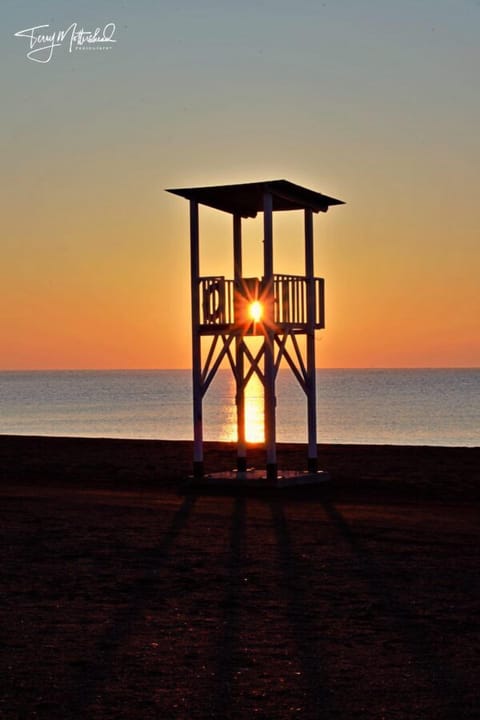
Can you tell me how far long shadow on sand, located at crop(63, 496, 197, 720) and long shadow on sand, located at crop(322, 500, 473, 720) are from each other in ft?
7.85

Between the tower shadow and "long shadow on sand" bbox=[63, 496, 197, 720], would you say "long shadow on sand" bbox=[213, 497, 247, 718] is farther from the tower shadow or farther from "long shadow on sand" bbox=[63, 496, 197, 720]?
"long shadow on sand" bbox=[63, 496, 197, 720]

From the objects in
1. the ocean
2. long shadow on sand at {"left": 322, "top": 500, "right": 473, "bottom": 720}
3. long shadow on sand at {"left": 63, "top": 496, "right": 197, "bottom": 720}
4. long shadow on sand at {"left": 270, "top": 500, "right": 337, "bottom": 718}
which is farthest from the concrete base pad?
the ocean

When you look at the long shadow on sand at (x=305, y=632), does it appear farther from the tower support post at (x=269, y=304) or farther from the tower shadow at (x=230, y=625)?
the tower support post at (x=269, y=304)

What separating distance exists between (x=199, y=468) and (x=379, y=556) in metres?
10.4

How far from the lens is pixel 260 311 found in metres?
25.3

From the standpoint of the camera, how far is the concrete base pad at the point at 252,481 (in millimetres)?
25297

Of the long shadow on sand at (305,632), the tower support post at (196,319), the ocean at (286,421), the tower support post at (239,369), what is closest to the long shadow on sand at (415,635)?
the long shadow on sand at (305,632)

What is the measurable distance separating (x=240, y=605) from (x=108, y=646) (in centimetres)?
219

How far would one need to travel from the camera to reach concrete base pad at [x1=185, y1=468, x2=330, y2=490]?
2530 cm

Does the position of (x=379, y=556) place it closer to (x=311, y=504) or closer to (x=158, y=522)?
(x=158, y=522)

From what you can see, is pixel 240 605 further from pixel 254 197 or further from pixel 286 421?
pixel 286 421

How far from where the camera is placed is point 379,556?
16.0m

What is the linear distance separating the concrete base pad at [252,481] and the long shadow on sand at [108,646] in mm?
8616

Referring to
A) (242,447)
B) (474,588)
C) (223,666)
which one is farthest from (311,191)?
(223,666)
